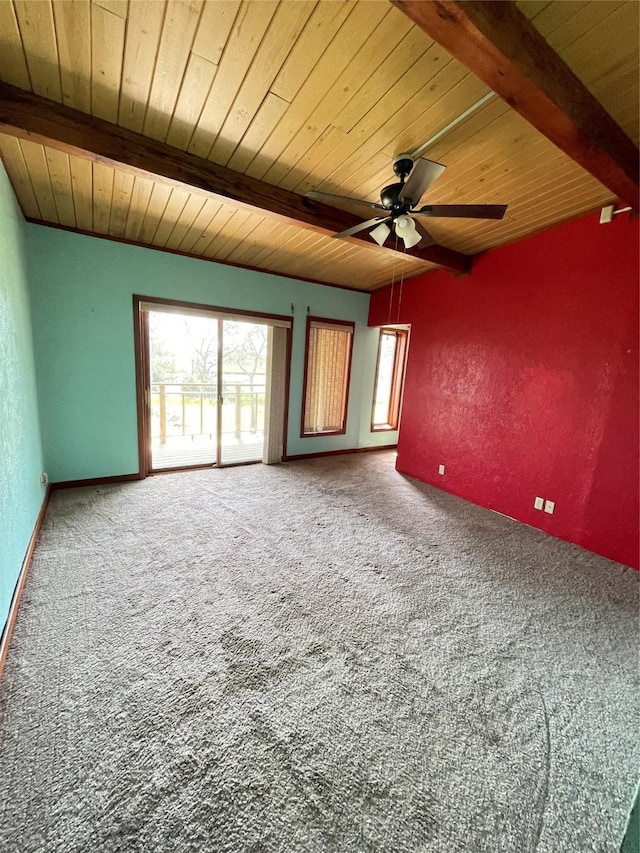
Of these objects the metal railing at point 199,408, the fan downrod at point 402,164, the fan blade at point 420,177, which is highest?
the fan downrod at point 402,164

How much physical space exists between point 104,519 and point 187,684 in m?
1.95

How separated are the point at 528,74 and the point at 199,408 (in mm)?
5694

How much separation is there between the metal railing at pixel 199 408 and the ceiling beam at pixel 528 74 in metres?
4.75

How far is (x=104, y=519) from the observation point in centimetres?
293

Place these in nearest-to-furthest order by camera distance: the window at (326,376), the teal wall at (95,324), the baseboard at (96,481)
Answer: the teal wall at (95,324)
the baseboard at (96,481)
the window at (326,376)

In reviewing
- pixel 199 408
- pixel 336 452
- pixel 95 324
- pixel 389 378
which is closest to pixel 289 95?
pixel 95 324

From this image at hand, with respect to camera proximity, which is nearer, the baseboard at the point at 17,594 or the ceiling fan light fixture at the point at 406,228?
the baseboard at the point at 17,594

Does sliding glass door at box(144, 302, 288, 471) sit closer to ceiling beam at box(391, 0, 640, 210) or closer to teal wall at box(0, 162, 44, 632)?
teal wall at box(0, 162, 44, 632)

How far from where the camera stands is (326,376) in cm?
517

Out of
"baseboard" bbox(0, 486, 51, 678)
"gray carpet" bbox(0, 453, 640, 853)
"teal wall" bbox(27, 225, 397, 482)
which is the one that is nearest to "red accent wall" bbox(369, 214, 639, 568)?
"gray carpet" bbox(0, 453, 640, 853)

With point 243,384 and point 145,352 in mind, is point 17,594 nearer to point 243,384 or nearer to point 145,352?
point 145,352

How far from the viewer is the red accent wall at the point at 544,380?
2734 mm

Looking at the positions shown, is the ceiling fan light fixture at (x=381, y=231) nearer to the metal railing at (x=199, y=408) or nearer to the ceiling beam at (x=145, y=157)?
the ceiling beam at (x=145, y=157)

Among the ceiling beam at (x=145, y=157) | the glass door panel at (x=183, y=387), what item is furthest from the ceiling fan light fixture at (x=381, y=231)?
the glass door panel at (x=183, y=387)
